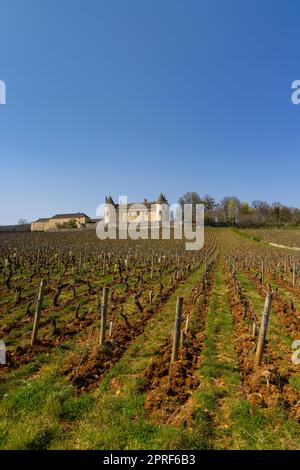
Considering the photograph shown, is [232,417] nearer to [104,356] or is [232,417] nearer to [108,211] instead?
[104,356]

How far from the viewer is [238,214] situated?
110375 millimetres

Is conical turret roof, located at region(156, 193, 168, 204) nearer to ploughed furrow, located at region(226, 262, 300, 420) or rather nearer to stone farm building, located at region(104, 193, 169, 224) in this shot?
stone farm building, located at region(104, 193, 169, 224)

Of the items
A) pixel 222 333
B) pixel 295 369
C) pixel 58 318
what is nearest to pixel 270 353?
pixel 295 369

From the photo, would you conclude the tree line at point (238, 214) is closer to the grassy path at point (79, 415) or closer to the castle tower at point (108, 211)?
the castle tower at point (108, 211)

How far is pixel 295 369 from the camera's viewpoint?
675 cm

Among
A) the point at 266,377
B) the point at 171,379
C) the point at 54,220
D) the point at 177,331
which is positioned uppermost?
the point at 54,220

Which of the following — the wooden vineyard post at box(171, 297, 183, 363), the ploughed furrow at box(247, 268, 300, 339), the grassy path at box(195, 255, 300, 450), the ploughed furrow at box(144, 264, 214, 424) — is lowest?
the grassy path at box(195, 255, 300, 450)

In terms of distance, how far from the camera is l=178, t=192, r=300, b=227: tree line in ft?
321

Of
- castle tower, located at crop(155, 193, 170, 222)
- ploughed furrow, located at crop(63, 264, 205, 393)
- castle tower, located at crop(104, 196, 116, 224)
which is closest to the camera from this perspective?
ploughed furrow, located at crop(63, 264, 205, 393)

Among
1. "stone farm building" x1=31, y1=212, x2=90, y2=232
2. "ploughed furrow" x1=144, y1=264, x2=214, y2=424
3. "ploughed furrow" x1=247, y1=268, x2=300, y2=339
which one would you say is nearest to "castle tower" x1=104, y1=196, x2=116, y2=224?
"stone farm building" x1=31, y1=212, x2=90, y2=232

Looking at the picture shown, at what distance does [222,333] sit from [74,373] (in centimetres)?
474

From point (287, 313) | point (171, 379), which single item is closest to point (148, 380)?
point (171, 379)

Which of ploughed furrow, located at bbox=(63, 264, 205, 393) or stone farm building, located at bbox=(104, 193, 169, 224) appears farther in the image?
stone farm building, located at bbox=(104, 193, 169, 224)
